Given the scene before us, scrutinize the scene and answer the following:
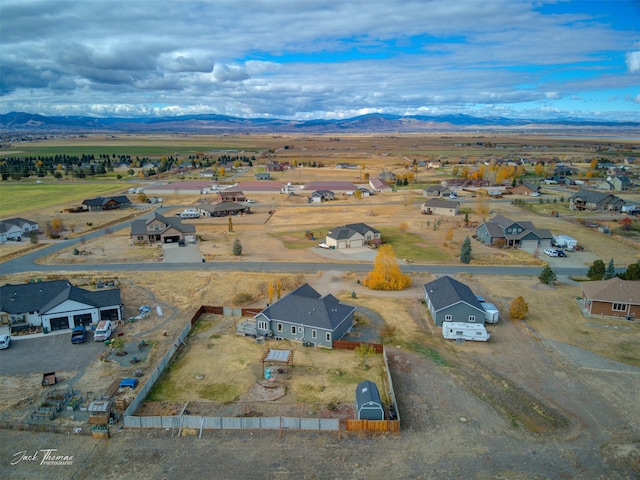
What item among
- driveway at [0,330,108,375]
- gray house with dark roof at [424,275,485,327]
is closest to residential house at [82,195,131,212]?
driveway at [0,330,108,375]

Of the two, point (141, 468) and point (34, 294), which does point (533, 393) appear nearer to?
point (141, 468)

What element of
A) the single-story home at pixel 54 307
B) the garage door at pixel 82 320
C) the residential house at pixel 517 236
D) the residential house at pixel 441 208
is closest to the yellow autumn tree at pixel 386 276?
the residential house at pixel 517 236

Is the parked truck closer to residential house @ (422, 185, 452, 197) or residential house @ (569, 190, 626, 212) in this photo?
residential house @ (569, 190, 626, 212)

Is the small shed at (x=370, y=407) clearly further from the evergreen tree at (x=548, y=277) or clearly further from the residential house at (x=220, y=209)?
the residential house at (x=220, y=209)

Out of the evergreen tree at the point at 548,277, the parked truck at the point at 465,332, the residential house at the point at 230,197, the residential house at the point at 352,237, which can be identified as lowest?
the parked truck at the point at 465,332

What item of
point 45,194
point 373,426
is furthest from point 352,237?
point 45,194

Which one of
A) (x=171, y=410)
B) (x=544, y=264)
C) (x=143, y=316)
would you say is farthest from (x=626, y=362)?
(x=143, y=316)
